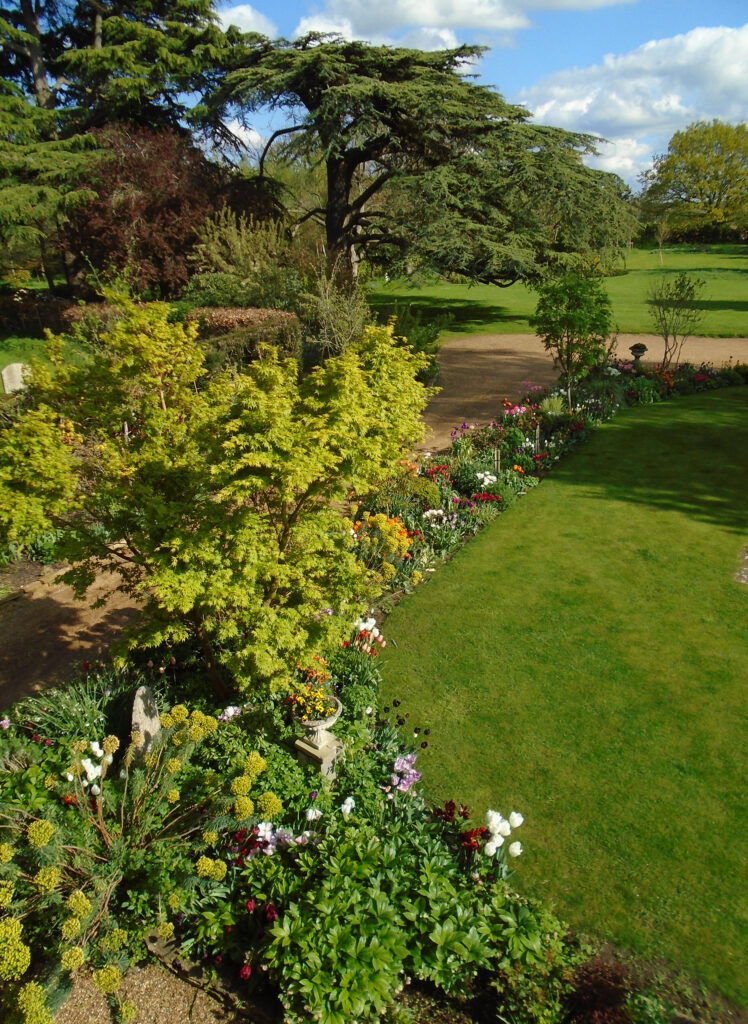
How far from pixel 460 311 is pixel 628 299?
28.3ft

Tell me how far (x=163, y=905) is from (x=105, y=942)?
435mm

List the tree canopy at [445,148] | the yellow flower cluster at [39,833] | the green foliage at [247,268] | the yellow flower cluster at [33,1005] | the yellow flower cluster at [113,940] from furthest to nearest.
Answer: the tree canopy at [445,148]
the green foliage at [247,268]
the yellow flower cluster at [113,940]
the yellow flower cluster at [39,833]
the yellow flower cluster at [33,1005]

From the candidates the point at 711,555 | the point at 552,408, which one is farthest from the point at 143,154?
the point at 711,555

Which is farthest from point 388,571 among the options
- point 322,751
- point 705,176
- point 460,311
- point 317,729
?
point 705,176

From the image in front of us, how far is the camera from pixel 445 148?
823 inches

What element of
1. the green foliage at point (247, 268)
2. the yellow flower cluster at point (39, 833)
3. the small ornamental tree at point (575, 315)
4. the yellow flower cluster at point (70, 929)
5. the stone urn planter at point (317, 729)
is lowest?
the stone urn planter at point (317, 729)

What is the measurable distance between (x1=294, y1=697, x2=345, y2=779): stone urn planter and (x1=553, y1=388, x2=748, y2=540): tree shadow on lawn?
7.41m

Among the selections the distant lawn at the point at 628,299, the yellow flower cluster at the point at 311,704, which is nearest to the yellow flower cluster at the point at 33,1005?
the yellow flower cluster at the point at 311,704

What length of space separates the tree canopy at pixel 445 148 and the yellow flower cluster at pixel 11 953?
62.8 ft

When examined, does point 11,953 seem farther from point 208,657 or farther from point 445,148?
point 445,148

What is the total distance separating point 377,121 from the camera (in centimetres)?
1994

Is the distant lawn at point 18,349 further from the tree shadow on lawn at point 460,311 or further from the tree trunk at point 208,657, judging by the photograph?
the tree trunk at point 208,657

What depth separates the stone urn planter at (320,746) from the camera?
5172 mm

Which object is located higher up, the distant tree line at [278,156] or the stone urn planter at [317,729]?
the distant tree line at [278,156]
